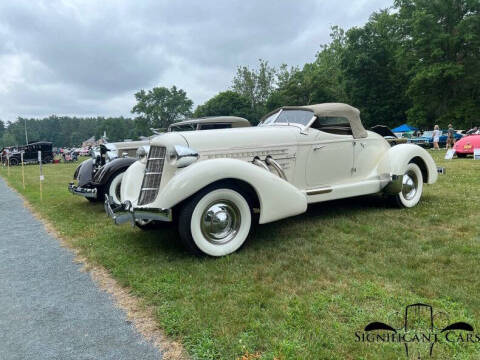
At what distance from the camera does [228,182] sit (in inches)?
154

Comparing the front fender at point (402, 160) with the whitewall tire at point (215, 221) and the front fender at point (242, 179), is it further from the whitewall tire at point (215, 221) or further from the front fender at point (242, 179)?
the whitewall tire at point (215, 221)

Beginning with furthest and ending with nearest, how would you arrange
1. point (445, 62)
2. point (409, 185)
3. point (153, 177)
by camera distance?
1. point (445, 62)
2. point (409, 185)
3. point (153, 177)

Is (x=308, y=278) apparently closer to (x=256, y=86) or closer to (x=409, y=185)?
(x=409, y=185)

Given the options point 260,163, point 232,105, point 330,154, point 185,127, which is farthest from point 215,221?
point 232,105

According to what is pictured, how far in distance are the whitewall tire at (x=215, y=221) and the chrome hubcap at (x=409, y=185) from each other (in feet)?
10.6

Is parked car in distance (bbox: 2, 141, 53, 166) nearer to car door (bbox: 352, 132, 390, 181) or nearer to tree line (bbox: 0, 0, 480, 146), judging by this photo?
tree line (bbox: 0, 0, 480, 146)

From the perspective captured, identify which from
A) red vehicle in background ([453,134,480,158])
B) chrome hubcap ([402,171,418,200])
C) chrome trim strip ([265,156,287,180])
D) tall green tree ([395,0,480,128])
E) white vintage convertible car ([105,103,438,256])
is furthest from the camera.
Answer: tall green tree ([395,0,480,128])

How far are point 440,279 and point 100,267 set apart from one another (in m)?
3.47

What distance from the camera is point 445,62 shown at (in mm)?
32281

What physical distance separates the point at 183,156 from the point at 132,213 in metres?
0.88

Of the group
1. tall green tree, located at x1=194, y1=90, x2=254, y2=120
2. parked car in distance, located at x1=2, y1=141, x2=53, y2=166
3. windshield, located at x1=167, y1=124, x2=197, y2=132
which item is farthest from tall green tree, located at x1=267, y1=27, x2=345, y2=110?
windshield, located at x1=167, y1=124, x2=197, y2=132

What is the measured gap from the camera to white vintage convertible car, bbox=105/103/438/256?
374 cm

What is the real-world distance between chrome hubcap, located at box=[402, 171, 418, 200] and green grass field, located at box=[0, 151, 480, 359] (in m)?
0.42

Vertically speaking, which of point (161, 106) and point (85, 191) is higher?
point (161, 106)
